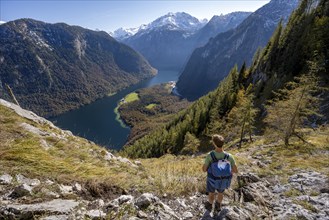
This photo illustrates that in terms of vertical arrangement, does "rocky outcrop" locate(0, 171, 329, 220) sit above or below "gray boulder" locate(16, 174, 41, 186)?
below

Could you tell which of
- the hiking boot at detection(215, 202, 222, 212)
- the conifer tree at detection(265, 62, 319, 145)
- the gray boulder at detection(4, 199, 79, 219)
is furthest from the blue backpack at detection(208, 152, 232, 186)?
the conifer tree at detection(265, 62, 319, 145)

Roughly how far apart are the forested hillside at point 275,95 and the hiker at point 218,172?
15062mm

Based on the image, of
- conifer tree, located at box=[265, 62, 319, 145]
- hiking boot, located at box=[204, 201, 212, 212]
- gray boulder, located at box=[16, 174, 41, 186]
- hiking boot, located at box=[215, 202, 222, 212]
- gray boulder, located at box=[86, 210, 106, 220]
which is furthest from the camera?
conifer tree, located at box=[265, 62, 319, 145]

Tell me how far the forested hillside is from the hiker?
1506cm

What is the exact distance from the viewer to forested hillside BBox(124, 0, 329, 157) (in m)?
25.8

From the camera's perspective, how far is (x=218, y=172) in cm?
622

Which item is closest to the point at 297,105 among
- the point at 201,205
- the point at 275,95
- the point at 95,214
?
the point at 201,205

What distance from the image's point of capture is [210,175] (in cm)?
659

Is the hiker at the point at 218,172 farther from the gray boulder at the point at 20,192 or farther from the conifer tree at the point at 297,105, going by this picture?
the conifer tree at the point at 297,105

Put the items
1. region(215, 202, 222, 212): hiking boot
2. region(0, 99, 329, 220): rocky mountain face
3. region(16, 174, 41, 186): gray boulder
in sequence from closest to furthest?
1. region(0, 99, 329, 220): rocky mountain face
2. region(16, 174, 41, 186): gray boulder
3. region(215, 202, 222, 212): hiking boot

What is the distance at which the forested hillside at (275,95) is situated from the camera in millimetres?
25797

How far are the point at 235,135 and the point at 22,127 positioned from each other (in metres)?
42.4

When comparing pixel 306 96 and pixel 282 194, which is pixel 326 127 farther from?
pixel 282 194

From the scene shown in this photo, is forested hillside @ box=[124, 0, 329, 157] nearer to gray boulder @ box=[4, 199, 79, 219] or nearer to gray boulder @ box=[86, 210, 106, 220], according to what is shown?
gray boulder @ box=[86, 210, 106, 220]
